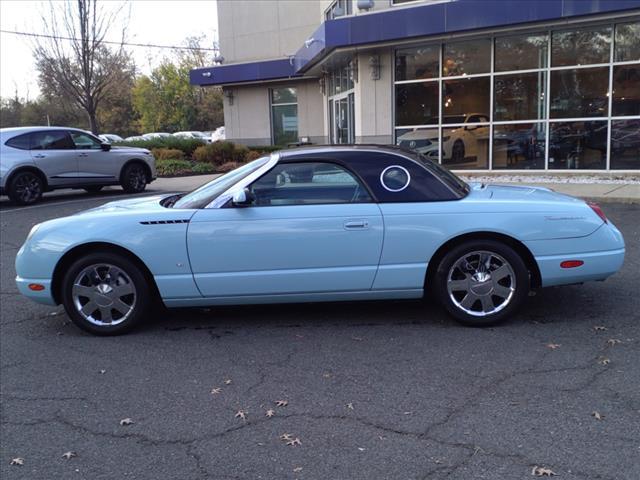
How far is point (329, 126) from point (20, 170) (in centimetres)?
1290

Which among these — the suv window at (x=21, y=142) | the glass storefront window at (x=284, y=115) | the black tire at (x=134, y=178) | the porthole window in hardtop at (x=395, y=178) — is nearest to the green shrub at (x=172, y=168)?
the black tire at (x=134, y=178)

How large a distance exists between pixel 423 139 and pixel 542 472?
46.7 feet

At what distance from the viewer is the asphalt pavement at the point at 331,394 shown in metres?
3.11

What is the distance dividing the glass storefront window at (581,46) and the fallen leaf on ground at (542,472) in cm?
1364

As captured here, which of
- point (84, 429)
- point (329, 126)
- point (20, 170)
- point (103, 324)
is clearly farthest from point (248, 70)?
point (84, 429)

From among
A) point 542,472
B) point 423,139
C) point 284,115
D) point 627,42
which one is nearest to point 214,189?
point 542,472

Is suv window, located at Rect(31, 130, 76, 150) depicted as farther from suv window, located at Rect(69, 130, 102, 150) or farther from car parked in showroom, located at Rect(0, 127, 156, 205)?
suv window, located at Rect(69, 130, 102, 150)

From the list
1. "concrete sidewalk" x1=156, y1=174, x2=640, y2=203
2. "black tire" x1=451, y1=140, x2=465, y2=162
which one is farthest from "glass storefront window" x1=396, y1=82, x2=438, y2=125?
"concrete sidewalk" x1=156, y1=174, x2=640, y2=203

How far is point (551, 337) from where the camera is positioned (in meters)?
4.68

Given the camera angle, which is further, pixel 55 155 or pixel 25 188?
pixel 55 155

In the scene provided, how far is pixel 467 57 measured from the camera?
614 inches

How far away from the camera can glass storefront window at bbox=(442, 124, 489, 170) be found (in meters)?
15.9

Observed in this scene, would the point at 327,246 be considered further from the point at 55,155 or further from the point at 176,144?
the point at 176,144

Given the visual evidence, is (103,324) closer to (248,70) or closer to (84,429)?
(84,429)
